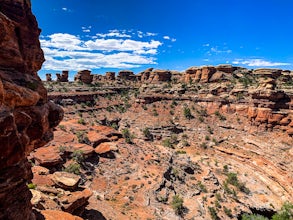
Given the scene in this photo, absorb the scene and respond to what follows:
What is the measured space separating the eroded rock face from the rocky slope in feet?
22.8

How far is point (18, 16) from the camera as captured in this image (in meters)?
10.7

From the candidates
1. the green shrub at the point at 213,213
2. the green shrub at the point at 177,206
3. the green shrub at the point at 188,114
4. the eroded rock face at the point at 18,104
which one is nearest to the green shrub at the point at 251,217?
the green shrub at the point at 213,213

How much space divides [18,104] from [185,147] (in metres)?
39.3

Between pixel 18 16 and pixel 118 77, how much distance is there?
82.0 metres

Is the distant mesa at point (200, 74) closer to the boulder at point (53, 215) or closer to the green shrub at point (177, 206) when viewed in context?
the green shrub at point (177, 206)

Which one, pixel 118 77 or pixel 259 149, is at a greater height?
pixel 118 77

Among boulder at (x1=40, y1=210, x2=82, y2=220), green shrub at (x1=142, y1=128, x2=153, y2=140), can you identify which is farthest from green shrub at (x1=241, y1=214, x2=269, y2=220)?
green shrub at (x1=142, y1=128, x2=153, y2=140)

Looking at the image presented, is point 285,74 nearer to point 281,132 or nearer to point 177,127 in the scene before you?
point 281,132

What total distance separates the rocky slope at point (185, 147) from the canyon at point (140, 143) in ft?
0.57

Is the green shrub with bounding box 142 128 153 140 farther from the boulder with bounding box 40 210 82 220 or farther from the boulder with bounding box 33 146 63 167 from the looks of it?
the boulder with bounding box 40 210 82 220

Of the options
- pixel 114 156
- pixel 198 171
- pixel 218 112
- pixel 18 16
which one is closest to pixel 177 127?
pixel 218 112

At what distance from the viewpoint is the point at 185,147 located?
45531 millimetres

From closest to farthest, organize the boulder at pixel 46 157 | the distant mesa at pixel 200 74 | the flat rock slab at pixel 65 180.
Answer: the flat rock slab at pixel 65 180, the boulder at pixel 46 157, the distant mesa at pixel 200 74

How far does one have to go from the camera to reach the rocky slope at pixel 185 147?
24.7 m
